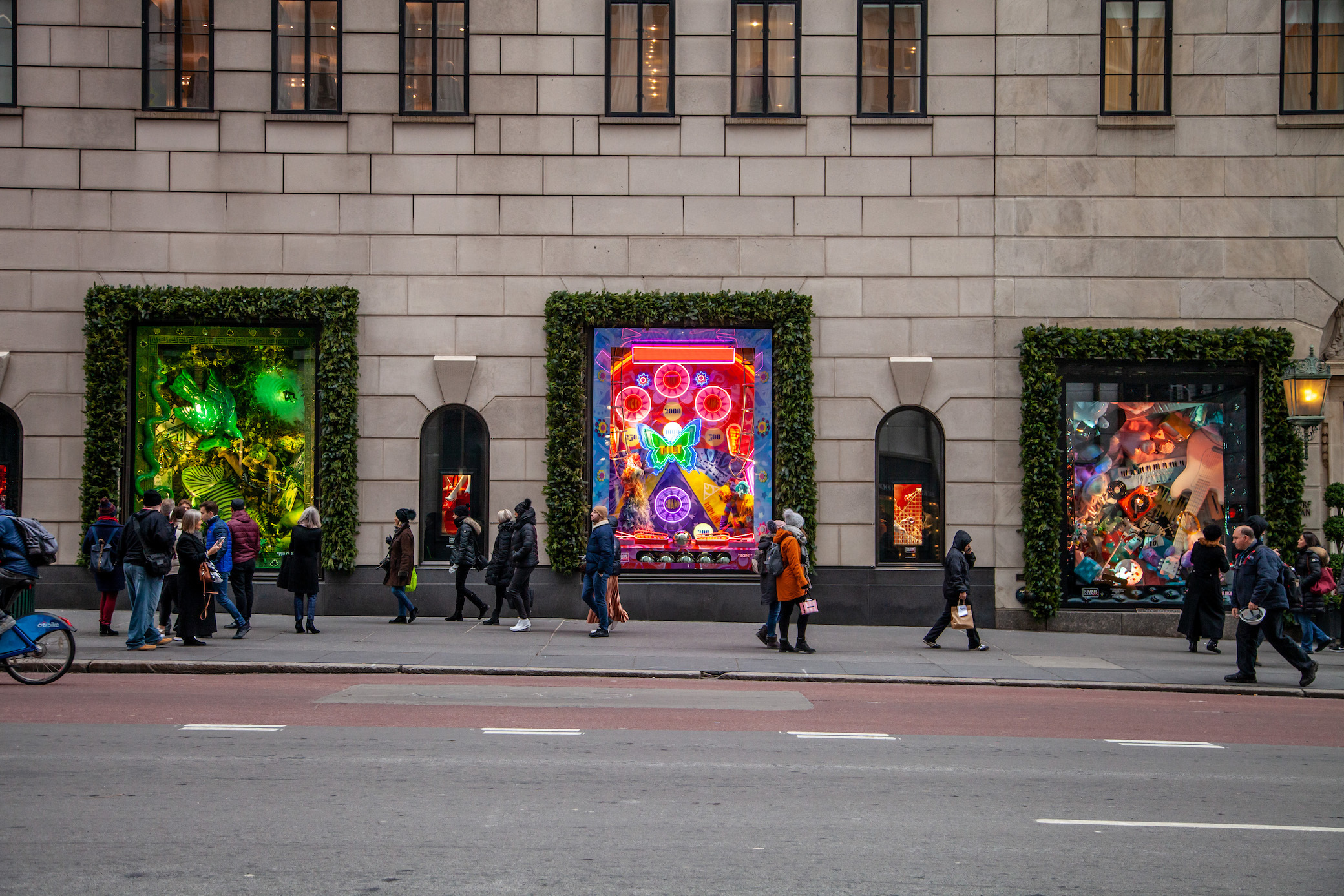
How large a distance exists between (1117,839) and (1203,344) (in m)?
13.6

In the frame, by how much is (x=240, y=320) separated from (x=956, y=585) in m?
11.6

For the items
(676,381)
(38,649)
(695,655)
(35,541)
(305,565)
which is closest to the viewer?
(38,649)

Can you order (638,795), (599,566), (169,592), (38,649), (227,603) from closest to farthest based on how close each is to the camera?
1. (638,795)
2. (38,649)
3. (169,592)
4. (227,603)
5. (599,566)

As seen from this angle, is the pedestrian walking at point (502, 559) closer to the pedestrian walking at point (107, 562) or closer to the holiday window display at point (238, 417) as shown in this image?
the holiday window display at point (238, 417)

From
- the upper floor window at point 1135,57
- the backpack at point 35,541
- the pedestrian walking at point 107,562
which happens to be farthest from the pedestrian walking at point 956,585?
the backpack at point 35,541

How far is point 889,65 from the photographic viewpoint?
1866 centimetres

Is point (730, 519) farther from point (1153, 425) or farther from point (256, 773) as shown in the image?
point (256, 773)

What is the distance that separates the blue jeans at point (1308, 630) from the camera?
16.5 metres

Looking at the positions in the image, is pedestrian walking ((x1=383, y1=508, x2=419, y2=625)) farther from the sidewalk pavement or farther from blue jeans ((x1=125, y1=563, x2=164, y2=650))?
blue jeans ((x1=125, y1=563, x2=164, y2=650))

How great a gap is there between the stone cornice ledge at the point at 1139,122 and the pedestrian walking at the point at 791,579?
27.7 feet

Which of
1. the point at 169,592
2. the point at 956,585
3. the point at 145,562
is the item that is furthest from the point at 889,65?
the point at 169,592

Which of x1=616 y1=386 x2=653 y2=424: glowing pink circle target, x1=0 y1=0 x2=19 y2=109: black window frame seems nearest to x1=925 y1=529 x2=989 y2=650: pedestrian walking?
x1=616 y1=386 x2=653 y2=424: glowing pink circle target

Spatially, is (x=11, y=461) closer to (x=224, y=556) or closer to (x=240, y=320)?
(x=240, y=320)

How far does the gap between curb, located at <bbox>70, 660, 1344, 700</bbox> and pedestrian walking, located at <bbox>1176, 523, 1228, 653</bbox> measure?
9.43 ft
